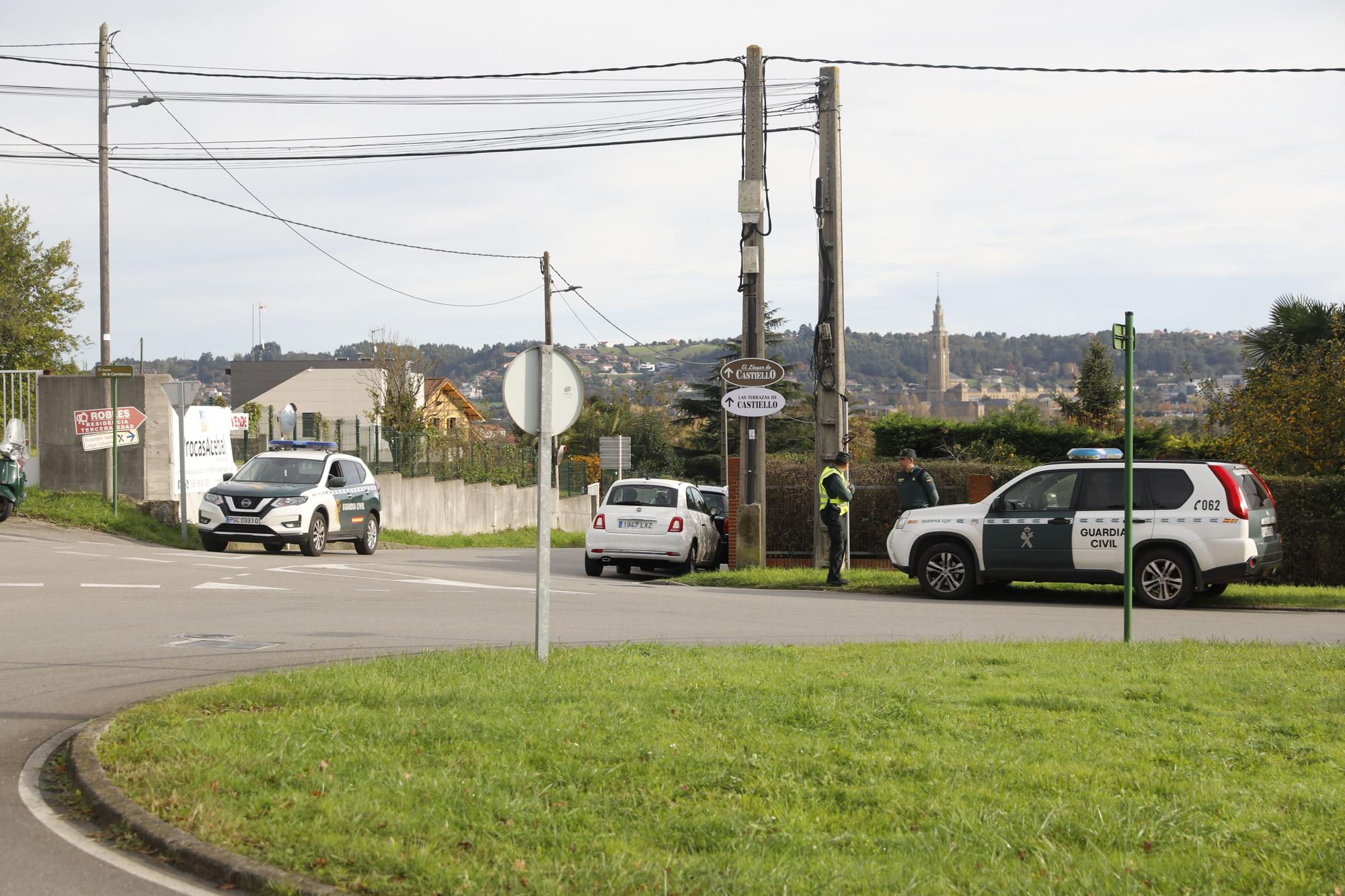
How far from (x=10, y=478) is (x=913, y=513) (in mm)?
16553

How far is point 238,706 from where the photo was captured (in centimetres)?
739

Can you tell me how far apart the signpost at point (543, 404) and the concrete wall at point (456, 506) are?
2415 centimetres

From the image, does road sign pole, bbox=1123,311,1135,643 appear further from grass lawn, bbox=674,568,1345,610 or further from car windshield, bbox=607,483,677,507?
car windshield, bbox=607,483,677,507

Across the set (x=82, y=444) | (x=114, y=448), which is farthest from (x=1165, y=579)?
(x=82, y=444)

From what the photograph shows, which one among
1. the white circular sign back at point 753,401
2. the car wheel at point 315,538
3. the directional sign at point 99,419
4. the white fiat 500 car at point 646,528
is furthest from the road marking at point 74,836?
the directional sign at point 99,419

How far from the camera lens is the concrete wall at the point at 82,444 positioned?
83.6 feet

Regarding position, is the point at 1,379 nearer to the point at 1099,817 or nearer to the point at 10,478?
the point at 10,478

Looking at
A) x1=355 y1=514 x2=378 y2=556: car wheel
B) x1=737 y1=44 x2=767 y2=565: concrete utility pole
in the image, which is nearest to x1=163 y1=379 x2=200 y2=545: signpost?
x1=355 y1=514 x2=378 y2=556: car wheel

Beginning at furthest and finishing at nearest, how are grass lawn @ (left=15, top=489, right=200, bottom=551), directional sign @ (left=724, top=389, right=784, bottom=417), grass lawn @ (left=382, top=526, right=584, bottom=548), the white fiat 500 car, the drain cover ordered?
grass lawn @ (left=382, top=526, right=584, bottom=548)
grass lawn @ (left=15, top=489, right=200, bottom=551)
the white fiat 500 car
directional sign @ (left=724, top=389, right=784, bottom=417)
the drain cover

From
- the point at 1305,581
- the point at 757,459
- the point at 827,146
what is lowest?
the point at 1305,581

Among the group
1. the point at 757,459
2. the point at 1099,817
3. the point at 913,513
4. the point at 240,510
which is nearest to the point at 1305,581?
the point at 913,513

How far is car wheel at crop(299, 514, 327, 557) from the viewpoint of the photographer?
22.6 m

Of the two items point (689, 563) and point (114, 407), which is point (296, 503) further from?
point (689, 563)

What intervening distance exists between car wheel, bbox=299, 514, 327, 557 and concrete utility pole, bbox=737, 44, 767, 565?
772 centimetres
